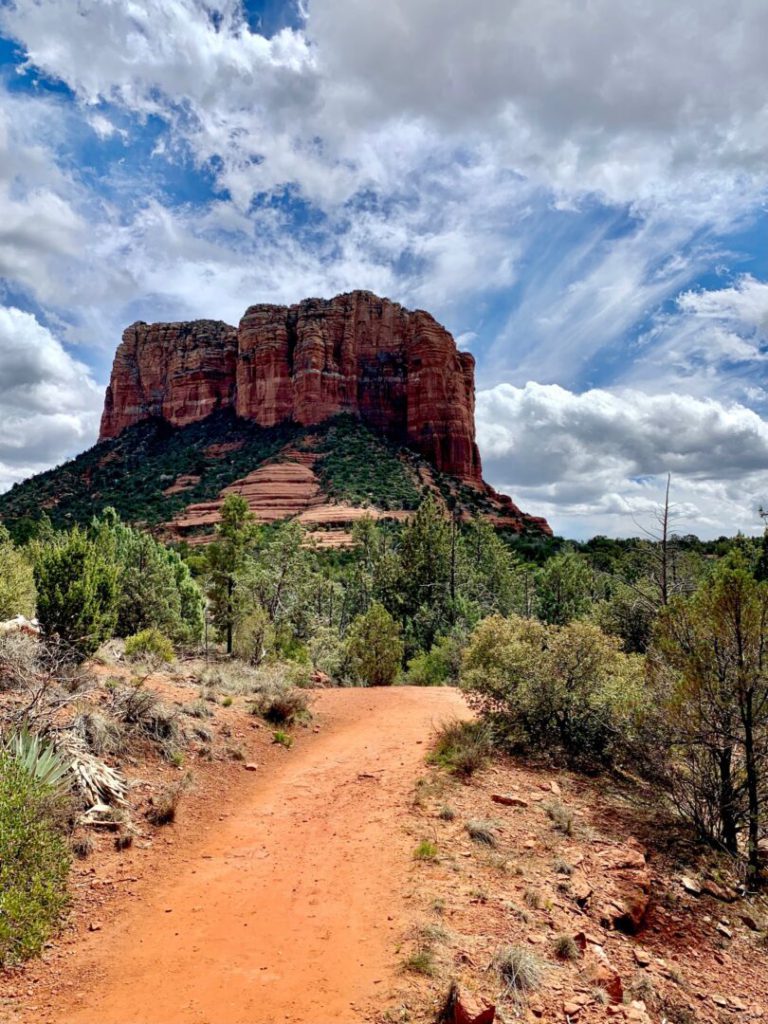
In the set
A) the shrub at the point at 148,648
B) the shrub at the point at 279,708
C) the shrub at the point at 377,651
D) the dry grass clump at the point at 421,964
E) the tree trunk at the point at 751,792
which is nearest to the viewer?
the dry grass clump at the point at 421,964

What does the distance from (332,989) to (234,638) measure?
19682 millimetres

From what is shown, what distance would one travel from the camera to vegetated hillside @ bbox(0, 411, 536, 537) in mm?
71562

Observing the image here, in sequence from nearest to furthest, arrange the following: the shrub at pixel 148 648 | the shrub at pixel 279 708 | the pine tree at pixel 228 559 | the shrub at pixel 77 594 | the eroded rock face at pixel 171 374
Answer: the shrub at pixel 279 708, the shrub at pixel 77 594, the shrub at pixel 148 648, the pine tree at pixel 228 559, the eroded rock face at pixel 171 374

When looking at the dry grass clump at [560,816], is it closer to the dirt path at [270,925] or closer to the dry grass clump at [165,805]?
the dirt path at [270,925]

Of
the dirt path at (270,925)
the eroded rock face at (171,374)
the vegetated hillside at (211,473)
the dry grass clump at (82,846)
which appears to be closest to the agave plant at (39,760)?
the dry grass clump at (82,846)

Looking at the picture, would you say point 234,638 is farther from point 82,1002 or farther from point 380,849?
point 82,1002

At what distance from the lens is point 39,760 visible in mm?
6691

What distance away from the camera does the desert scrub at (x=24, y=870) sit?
4.46 m

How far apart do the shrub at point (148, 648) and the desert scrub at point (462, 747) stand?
8.54 metres

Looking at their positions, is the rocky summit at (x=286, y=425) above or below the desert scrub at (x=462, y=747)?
above

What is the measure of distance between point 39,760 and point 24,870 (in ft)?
7.54

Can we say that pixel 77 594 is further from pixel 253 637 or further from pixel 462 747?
pixel 462 747

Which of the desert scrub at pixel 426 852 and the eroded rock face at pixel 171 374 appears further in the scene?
the eroded rock face at pixel 171 374

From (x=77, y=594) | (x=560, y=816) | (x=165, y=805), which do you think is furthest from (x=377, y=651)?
(x=165, y=805)
